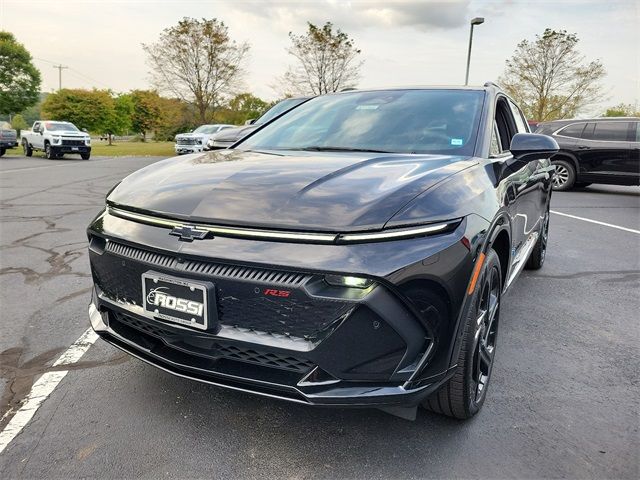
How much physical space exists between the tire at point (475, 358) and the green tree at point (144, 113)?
68472 mm

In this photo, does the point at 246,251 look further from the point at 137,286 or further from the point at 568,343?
the point at 568,343

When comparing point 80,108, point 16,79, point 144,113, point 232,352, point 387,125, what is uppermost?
point 16,79

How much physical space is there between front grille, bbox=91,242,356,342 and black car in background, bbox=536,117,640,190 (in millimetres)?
11544

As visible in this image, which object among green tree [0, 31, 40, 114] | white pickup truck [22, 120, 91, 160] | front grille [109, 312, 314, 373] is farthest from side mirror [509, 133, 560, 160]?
green tree [0, 31, 40, 114]

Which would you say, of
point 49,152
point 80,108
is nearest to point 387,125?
point 49,152

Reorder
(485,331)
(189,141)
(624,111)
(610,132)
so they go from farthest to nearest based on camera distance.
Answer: (624,111)
(189,141)
(610,132)
(485,331)

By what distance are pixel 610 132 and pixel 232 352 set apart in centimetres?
1207

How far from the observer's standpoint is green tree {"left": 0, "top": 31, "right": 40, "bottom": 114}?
44.3 m

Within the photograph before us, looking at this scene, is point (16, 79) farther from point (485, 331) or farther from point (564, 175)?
point (485, 331)

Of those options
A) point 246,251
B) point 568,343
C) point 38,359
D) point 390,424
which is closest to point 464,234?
point 246,251

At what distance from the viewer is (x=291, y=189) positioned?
2.04 m

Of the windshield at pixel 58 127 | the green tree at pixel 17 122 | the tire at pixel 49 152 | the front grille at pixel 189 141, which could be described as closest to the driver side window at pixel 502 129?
the front grille at pixel 189 141

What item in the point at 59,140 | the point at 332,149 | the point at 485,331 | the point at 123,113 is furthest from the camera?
the point at 123,113

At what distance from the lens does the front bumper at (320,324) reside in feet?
5.64
